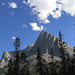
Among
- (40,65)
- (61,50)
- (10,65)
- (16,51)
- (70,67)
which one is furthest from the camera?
(70,67)

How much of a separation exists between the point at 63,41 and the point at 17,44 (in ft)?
49.4

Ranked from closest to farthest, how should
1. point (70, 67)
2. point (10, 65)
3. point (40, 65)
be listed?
point (40, 65) → point (10, 65) → point (70, 67)

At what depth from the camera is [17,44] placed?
123 feet

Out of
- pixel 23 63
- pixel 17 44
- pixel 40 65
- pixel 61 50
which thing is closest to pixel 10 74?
pixel 23 63

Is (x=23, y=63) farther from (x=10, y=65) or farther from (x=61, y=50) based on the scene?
(x=61, y=50)

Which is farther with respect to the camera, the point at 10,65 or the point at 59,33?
the point at 10,65

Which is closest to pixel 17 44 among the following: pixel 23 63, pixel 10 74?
pixel 23 63

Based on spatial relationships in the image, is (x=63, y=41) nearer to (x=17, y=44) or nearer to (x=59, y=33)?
(x=59, y=33)

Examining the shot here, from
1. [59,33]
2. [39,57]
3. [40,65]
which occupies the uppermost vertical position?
[59,33]

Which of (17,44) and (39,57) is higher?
(17,44)

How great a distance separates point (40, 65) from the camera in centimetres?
4300

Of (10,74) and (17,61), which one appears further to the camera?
(10,74)

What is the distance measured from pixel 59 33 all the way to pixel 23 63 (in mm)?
17383

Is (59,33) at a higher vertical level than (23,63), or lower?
higher
